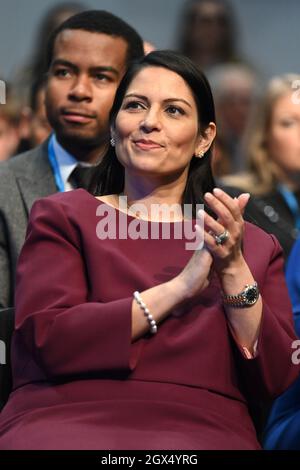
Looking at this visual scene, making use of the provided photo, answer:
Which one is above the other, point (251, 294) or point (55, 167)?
point (251, 294)

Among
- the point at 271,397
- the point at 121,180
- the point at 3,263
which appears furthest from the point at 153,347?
the point at 3,263

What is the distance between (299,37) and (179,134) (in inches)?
128

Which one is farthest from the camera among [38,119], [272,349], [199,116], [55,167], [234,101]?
[234,101]

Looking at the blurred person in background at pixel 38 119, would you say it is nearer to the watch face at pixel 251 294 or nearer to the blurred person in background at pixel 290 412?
the blurred person in background at pixel 290 412

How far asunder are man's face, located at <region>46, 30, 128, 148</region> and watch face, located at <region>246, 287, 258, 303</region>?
1138 millimetres

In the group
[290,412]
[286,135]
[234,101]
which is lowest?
[234,101]

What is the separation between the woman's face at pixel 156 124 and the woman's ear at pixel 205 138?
7 cm

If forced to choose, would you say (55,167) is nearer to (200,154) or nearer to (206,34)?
(200,154)

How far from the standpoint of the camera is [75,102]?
12.1 ft

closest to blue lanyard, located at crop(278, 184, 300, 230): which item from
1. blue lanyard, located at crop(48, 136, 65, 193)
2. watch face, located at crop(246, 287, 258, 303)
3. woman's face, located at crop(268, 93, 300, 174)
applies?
woman's face, located at crop(268, 93, 300, 174)

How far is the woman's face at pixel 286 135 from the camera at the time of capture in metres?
4.75

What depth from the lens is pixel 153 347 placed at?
106 inches

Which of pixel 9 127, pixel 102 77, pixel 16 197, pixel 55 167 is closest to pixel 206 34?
pixel 9 127

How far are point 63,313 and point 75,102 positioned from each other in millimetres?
1187
